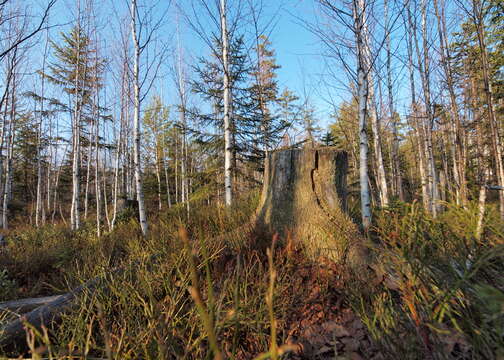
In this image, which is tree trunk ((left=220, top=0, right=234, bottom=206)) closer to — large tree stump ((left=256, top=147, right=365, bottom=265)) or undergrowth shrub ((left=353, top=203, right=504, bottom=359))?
large tree stump ((left=256, top=147, right=365, bottom=265))

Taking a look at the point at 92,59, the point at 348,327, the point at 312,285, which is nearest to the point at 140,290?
the point at 312,285

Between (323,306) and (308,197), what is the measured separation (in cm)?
141

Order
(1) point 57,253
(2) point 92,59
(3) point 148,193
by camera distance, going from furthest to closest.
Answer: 1. (3) point 148,193
2. (2) point 92,59
3. (1) point 57,253

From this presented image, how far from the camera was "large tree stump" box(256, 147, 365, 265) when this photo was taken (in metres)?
2.77

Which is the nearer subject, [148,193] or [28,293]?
[28,293]

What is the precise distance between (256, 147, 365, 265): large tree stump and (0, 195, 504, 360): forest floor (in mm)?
248

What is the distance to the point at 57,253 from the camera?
452cm

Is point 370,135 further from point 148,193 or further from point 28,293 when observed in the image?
point 148,193

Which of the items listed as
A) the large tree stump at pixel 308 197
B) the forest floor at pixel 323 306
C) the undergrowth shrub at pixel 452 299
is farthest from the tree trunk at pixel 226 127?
the undergrowth shrub at pixel 452 299

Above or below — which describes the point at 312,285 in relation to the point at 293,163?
below

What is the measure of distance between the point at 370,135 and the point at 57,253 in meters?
13.8

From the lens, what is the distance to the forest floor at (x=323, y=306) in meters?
0.93

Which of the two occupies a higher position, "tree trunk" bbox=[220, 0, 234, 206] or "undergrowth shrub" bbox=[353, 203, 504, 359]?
"tree trunk" bbox=[220, 0, 234, 206]

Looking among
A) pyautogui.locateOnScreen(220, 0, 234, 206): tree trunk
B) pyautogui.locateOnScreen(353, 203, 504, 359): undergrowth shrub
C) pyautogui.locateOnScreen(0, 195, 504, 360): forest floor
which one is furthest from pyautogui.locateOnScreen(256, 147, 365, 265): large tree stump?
pyautogui.locateOnScreen(220, 0, 234, 206): tree trunk
